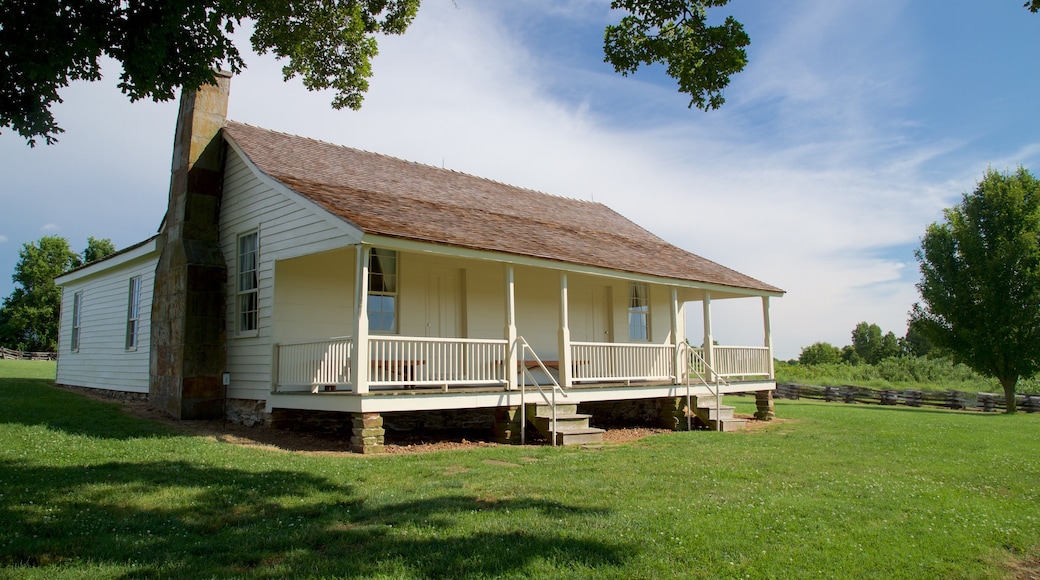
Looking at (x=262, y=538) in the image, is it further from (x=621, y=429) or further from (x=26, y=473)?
(x=621, y=429)

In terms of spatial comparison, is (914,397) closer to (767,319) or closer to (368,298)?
(767,319)

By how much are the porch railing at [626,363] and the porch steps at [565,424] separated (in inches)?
49.0

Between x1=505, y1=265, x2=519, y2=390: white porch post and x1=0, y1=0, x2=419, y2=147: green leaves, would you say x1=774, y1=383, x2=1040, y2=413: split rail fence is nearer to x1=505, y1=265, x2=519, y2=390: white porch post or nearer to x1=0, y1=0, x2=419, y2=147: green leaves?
x1=505, y1=265, x2=519, y2=390: white porch post

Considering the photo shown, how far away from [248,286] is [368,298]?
90.7 inches

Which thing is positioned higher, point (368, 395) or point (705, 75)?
point (705, 75)

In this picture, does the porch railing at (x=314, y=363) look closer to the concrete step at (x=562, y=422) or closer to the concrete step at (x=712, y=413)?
the concrete step at (x=562, y=422)

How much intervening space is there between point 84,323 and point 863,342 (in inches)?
2970

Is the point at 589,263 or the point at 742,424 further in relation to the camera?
the point at 742,424

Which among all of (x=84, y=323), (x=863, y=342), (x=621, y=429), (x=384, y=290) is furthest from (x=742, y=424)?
(x=863, y=342)

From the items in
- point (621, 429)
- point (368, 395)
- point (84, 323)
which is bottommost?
point (621, 429)

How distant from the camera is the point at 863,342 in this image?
251 feet

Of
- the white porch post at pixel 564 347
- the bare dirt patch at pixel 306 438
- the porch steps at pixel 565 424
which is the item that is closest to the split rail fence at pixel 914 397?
the bare dirt patch at pixel 306 438

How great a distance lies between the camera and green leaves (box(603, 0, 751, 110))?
783 centimetres

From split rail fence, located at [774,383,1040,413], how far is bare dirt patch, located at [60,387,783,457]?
826 inches
